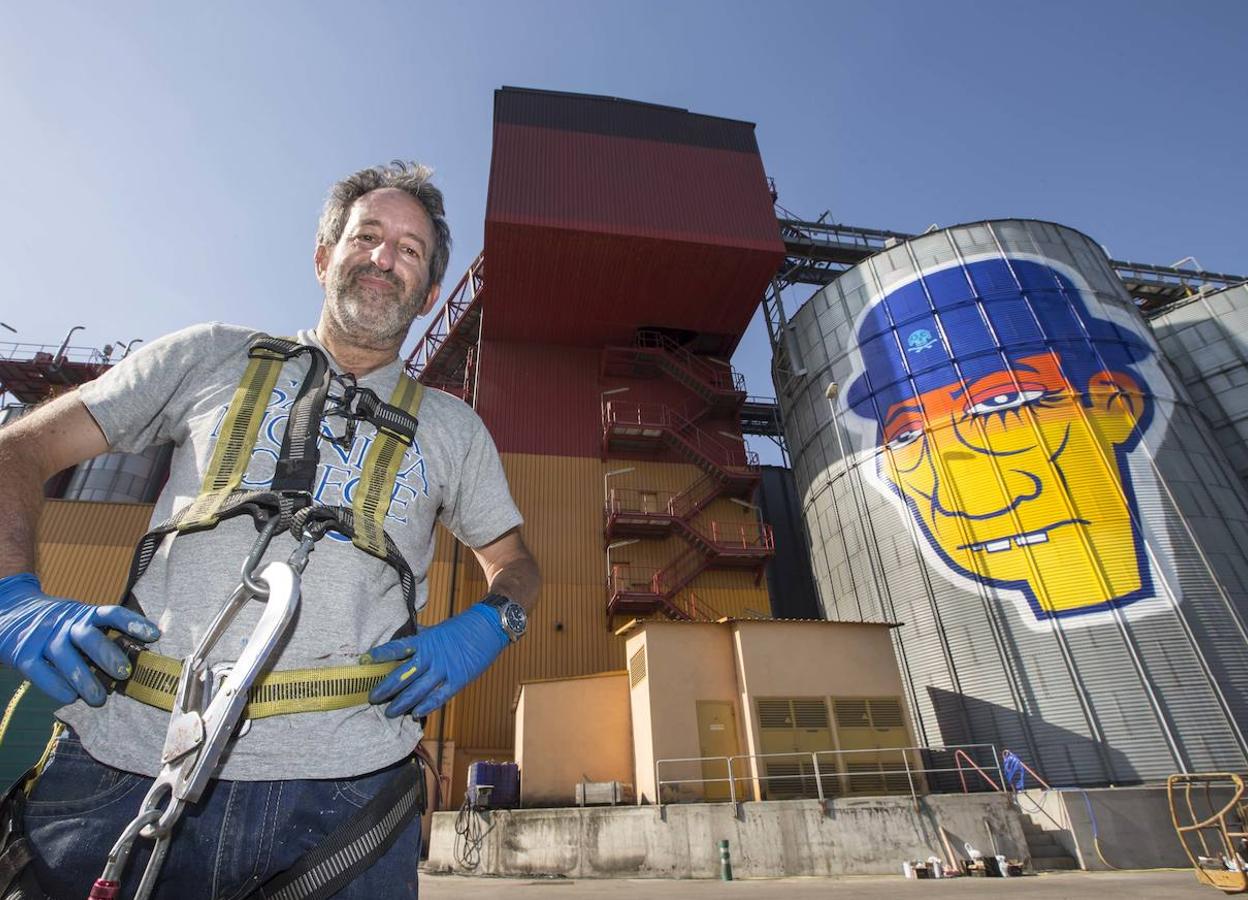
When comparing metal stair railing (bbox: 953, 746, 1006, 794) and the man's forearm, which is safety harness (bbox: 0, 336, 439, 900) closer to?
the man's forearm

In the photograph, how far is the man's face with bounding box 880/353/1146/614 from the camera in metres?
17.0

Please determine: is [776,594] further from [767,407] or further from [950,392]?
[950,392]

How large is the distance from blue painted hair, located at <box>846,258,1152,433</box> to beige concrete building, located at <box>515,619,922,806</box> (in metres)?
9.73

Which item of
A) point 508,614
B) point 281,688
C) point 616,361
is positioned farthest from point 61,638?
point 616,361

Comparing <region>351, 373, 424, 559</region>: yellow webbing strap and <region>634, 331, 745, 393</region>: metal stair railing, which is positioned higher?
<region>634, 331, 745, 393</region>: metal stair railing

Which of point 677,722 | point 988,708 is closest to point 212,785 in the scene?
point 677,722

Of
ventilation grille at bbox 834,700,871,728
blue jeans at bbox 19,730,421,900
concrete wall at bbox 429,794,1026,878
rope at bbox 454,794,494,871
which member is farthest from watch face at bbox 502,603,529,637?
ventilation grille at bbox 834,700,871,728

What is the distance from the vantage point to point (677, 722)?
48.6 ft

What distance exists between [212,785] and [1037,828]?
15.9m

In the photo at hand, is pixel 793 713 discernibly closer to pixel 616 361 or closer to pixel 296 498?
pixel 296 498

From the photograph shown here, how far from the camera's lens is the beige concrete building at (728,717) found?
14.2 metres

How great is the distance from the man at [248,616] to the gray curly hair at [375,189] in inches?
10.4

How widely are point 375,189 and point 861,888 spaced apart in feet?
34.0

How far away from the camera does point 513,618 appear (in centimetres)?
227
